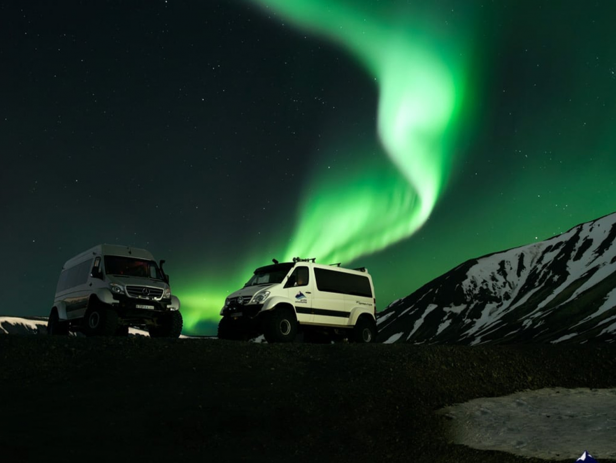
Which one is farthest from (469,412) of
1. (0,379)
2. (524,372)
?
(0,379)

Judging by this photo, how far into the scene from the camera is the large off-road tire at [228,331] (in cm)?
2085

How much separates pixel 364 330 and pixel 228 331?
4920mm

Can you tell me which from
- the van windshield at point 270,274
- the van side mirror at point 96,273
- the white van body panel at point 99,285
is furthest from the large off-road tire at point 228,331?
the van side mirror at point 96,273

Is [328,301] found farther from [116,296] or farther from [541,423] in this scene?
[541,423]

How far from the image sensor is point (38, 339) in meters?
17.8

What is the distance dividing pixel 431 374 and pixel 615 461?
22.0 feet

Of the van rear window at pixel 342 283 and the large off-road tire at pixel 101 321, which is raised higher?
the van rear window at pixel 342 283

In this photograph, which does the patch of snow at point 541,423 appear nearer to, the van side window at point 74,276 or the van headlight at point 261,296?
the van headlight at point 261,296

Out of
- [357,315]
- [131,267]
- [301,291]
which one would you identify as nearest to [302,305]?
[301,291]

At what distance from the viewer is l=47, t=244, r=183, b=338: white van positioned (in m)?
19.4

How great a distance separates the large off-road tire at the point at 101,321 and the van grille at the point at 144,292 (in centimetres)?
80

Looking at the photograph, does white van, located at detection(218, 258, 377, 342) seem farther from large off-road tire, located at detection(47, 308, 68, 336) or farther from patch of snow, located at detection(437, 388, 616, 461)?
patch of snow, located at detection(437, 388, 616, 461)

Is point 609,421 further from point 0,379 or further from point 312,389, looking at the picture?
point 0,379

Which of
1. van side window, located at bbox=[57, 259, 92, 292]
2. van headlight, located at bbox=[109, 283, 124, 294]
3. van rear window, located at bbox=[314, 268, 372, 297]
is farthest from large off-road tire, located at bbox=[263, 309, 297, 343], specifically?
van side window, located at bbox=[57, 259, 92, 292]
